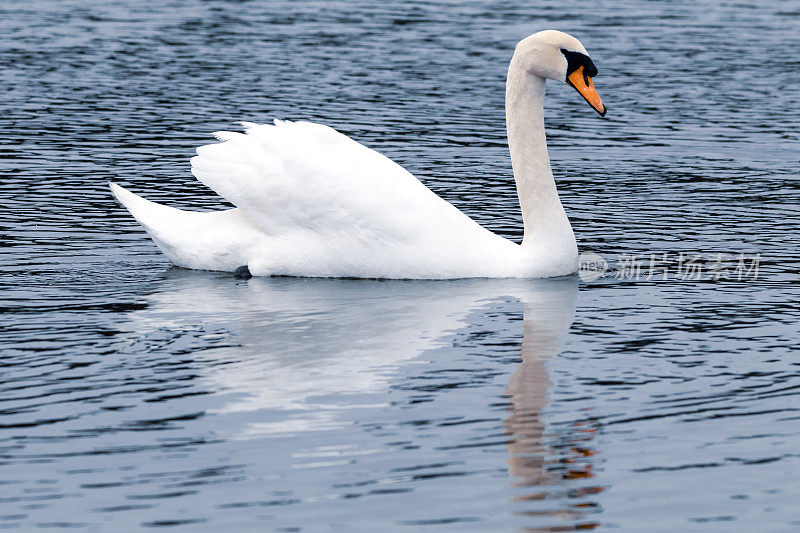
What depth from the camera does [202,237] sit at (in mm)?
12594

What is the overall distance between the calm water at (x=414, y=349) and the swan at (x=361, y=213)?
0.22m

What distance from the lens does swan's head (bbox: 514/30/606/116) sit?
12156 mm

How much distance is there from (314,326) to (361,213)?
5.29 feet

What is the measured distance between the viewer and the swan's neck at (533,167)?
12289 millimetres

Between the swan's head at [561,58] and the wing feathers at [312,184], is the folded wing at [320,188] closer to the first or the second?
the wing feathers at [312,184]

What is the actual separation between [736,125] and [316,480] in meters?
14.3

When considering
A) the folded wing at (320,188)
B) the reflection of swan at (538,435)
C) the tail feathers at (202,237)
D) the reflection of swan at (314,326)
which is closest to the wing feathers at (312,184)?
the folded wing at (320,188)

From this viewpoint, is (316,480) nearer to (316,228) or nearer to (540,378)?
(540,378)

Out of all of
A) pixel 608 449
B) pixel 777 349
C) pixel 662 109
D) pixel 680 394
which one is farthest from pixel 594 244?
pixel 662 109

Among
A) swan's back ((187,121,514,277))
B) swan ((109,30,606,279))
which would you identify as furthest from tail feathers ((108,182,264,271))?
swan's back ((187,121,514,277))

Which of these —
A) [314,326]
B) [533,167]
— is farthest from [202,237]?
[533,167]

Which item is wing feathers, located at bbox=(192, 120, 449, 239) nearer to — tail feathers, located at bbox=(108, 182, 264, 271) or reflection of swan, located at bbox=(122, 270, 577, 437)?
tail feathers, located at bbox=(108, 182, 264, 271)

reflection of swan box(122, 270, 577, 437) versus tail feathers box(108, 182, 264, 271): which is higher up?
tail feathers box(108, 182, 264, 271)

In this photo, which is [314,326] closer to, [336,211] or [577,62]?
[336,211]
